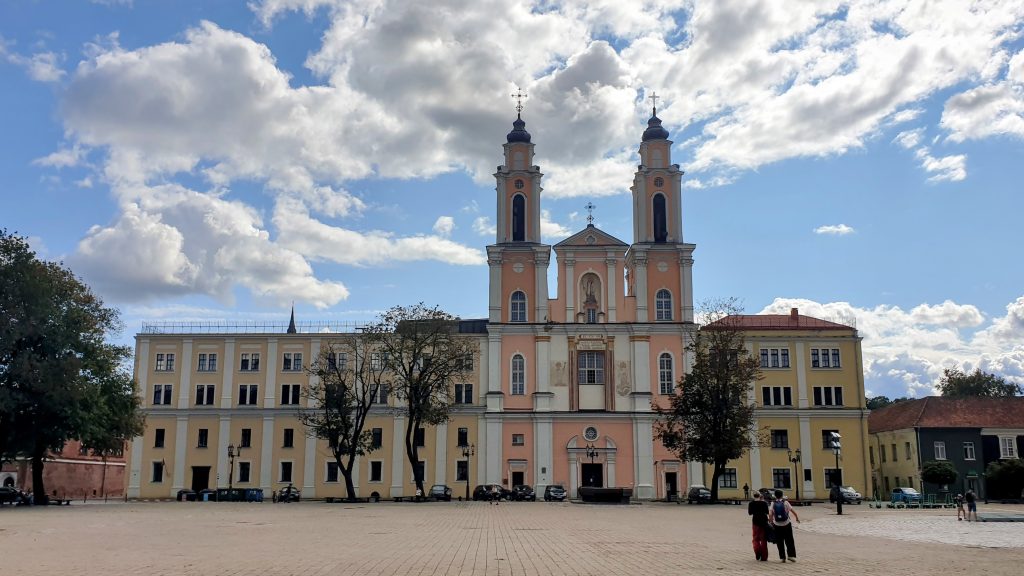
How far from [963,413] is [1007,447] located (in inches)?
146

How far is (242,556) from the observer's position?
1811cm

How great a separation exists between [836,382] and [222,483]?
45189mm

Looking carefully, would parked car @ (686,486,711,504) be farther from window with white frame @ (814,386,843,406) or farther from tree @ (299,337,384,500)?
tree @ (299,337,384,500)

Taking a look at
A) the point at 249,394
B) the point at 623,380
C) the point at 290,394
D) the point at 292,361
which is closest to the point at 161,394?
the point at 249,394

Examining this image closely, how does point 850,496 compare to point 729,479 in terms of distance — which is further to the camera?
point 729,479

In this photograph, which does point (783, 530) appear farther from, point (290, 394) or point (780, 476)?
point (290, 394)

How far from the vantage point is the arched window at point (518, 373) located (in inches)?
2542

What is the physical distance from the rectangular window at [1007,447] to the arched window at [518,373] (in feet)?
117

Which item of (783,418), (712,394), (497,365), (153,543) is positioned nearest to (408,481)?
(497,365)

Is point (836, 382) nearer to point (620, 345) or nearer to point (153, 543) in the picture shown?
point (620, 345)

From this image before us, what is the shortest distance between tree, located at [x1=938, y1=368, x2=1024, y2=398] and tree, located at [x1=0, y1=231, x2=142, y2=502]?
250ft

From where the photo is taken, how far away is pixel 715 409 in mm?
53750

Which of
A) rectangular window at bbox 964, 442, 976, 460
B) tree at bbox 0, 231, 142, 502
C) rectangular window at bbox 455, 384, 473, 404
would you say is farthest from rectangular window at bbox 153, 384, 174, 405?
rectangular window at bbox 964, 442, 976, 460

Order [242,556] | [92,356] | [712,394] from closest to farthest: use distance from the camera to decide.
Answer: [242,556] < [92,356] < [712,394]
